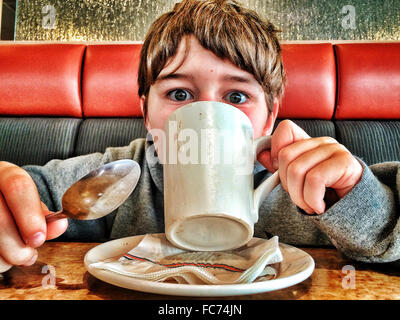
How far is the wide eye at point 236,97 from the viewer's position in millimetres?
650

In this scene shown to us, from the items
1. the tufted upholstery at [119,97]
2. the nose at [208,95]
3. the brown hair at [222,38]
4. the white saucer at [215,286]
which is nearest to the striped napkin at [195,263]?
the white saucer at [215,286]

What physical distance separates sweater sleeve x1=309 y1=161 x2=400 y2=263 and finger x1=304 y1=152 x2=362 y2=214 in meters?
0.04

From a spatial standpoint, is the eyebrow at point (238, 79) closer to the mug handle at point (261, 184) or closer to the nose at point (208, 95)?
the nose at point (208, 95)

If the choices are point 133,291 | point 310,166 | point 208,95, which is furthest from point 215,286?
point 208,95

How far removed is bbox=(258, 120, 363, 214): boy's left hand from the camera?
38cm

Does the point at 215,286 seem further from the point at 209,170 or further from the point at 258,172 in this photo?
the point at 258,172

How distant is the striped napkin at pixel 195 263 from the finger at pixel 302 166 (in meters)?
0.06

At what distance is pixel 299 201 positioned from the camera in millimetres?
408

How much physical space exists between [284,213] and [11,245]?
610 mm

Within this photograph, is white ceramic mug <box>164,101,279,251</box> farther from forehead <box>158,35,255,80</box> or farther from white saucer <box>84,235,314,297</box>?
forehead <box>158,35,255,80</box>

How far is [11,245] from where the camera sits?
33 centimetres

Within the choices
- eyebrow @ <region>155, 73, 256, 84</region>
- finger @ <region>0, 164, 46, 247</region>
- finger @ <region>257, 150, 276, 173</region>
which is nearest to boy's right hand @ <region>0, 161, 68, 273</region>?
finger @ <region>0, 164, 46, 247</region>
